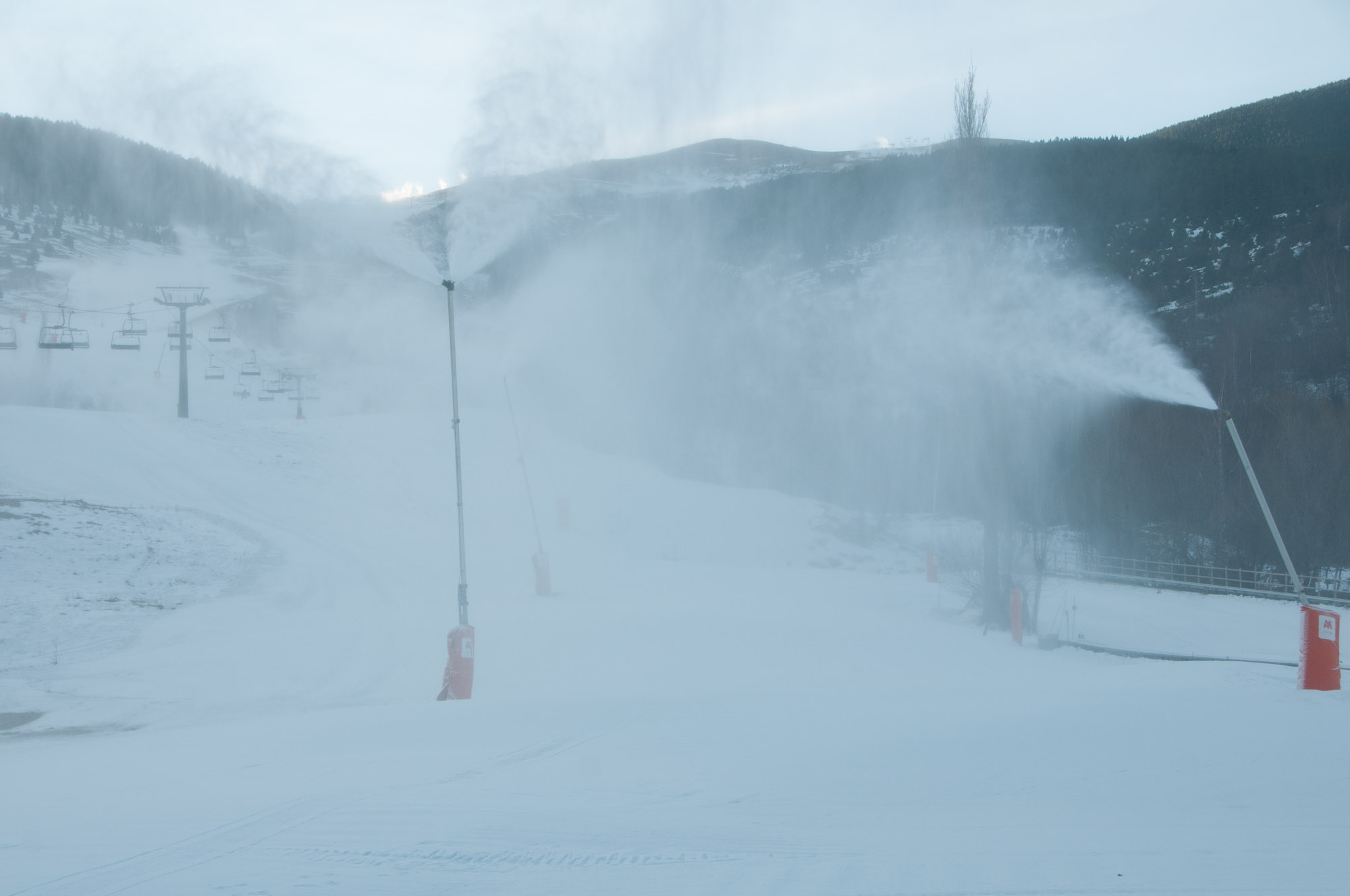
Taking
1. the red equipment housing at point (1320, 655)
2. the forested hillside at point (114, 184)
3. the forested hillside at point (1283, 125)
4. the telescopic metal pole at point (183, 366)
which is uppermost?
the forested hillside at point (1283, 125)

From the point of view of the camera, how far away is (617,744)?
6.24 m

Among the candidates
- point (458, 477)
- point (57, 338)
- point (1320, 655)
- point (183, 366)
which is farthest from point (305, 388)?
point (1320, 655)

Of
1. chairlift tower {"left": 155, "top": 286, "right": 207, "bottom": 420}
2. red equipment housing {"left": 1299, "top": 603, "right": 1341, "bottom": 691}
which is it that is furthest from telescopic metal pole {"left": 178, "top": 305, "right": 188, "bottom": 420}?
red equipment housing {"left": 1299, "top": 603, "right": 1341, "bottom": 691}

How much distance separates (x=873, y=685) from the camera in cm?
905

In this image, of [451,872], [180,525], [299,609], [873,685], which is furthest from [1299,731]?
[180,525]

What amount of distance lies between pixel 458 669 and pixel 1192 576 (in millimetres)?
24813

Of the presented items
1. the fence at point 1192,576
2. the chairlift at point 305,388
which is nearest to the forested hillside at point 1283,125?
the fence at point 1192,576

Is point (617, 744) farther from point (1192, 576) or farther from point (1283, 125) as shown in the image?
point (1283, 125)

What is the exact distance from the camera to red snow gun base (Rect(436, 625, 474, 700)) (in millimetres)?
9562

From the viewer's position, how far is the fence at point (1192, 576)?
22312 mm

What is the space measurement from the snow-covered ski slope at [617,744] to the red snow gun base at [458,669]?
3.32 ft

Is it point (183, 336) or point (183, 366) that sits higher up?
point (183, 336)

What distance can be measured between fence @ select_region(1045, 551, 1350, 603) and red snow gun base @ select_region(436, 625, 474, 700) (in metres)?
16.6

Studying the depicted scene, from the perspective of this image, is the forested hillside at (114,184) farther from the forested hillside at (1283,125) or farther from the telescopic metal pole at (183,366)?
the forested hillside at (1283,125)
